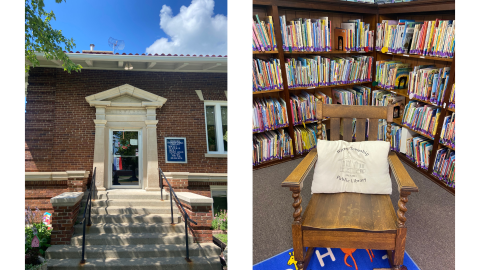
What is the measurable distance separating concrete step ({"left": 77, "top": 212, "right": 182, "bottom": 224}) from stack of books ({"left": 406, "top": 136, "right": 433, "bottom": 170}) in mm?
2506

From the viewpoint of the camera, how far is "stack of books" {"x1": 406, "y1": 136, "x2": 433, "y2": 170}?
11.0ft

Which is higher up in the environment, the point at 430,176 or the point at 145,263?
the point at 430,176

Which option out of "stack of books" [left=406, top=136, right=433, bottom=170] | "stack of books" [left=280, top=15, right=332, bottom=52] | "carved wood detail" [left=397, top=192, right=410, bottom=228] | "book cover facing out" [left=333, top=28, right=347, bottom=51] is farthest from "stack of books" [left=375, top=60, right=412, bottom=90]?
"carved wood detail" [left=397, top=192, right=410, bottom=228]

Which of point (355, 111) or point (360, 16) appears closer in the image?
point (355, 111)

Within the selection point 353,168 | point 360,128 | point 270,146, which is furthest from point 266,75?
point 353,168

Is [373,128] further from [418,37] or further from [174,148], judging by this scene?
[418,37]

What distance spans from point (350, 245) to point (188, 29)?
1.50 m

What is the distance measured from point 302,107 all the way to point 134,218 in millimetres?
2308

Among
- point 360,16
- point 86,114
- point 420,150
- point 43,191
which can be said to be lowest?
point 43,191

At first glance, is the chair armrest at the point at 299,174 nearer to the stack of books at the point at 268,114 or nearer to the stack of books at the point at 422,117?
the stack of books at the point at 268,114

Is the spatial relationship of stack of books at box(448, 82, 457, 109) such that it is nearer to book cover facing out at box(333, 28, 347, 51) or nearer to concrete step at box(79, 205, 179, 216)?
book cover facing out at box(333, 28, 347, 51)

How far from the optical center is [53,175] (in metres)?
1.96

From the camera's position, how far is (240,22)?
1.89 m

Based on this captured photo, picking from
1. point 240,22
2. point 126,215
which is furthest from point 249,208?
point 240,22
